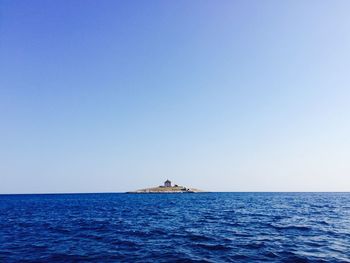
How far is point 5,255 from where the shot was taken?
18984 millimetres

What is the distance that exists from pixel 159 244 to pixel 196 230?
729 cm

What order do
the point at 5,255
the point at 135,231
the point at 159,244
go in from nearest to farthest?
the point at 5,255 → the point at 159,244 → the point at 135,231

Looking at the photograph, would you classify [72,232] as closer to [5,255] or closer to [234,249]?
[5,255]

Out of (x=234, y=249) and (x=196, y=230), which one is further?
(x=196, y=230)

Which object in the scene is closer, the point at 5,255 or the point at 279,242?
the point at 5,255

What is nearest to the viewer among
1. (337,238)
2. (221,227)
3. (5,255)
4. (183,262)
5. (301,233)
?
(183,262)

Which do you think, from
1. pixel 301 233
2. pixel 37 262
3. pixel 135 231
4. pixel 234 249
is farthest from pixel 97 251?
pixel 301 233

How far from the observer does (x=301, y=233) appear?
2602cm

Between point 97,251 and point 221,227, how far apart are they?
1495 cm

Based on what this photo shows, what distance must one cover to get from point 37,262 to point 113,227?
14036 millimetres

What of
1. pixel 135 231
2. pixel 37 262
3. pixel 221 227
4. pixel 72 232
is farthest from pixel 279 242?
pixel 72 232

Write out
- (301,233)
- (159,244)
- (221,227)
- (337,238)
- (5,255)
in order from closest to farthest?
(5,255) < (159,244) < (337,238) < (301,233) < (221,227)

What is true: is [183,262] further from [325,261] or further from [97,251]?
[325,261]

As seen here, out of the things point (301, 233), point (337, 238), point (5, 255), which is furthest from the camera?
point (301, 233)
